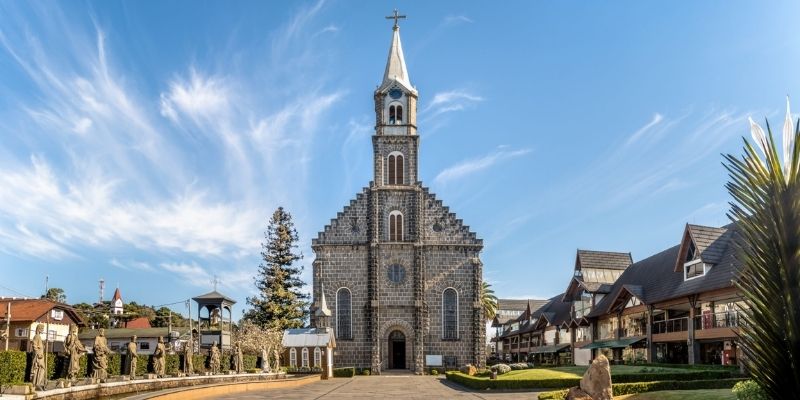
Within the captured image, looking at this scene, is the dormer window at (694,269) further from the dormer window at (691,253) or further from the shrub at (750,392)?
the shrub at (750,392)

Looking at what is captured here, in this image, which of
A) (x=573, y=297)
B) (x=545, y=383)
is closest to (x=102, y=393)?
(x=545, y=383)

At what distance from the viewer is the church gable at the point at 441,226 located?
62.7m

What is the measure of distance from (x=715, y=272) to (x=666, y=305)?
22.0 feet

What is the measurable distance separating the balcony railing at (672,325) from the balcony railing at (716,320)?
3.83 feet

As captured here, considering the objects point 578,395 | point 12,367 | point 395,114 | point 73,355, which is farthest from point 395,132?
point 578,395

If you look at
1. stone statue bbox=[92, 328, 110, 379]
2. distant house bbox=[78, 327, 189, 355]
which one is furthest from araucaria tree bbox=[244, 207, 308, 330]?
stone statue bbox=[92, 328, 110, 379]

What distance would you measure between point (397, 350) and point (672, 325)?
977 inches

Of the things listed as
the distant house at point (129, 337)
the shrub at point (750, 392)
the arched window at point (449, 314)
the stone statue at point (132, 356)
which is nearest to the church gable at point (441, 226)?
the arched window at point (449, 314)

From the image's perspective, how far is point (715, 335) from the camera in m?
36.9

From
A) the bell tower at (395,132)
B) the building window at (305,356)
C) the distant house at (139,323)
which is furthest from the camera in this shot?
the distant house at (139,323)

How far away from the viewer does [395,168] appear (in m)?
63.8

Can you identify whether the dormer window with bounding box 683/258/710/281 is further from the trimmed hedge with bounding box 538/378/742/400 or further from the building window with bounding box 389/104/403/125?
the building window with bounding box 389/104/403/125

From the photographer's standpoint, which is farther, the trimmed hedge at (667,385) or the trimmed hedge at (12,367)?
the trimmed hedge at (667,385)

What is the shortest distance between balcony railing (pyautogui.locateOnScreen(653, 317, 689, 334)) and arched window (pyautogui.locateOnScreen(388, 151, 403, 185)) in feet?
84.2
